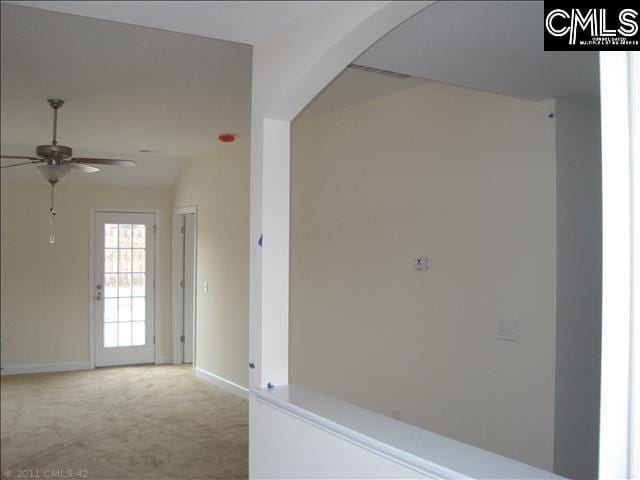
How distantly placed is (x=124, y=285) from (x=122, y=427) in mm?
3263

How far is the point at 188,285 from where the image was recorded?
8.64 m

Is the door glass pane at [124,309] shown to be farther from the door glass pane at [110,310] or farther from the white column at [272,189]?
the white column at [272,189]

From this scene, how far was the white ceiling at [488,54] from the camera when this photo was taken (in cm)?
237

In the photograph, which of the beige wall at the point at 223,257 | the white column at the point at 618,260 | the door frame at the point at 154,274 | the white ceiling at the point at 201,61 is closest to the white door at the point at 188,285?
the door frame at the point at 154,274

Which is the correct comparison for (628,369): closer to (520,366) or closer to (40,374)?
(520,366)

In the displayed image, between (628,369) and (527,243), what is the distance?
2.66 meters

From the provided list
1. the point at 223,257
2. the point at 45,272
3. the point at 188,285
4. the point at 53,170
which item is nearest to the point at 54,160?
the point at 53,170

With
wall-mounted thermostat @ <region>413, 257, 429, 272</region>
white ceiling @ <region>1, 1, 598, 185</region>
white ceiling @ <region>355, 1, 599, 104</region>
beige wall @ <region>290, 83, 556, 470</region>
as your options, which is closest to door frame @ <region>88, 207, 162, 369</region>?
white ceiling @ <region>1, 1, 598, 185</region>

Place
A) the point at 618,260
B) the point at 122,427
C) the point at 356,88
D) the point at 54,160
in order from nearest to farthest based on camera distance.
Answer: the point at 618,260
the point at 356,88
the point at 54,160
the point at 122,427

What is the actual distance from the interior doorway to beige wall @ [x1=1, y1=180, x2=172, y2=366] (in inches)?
33.5

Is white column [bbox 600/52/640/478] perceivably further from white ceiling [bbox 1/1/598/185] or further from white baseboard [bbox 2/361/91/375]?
white baseboard [bbox 2/361/91/375]

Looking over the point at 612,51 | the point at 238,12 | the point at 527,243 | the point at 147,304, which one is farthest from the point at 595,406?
the point at 147,304

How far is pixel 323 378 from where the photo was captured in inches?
200

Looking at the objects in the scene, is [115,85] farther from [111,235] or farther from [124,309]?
[124,309]
